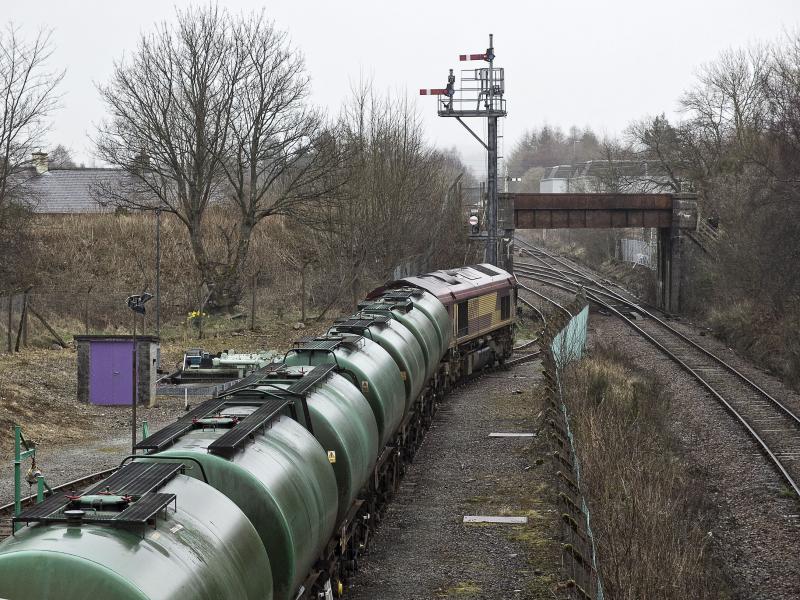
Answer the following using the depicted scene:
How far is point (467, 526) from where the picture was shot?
15.2 m

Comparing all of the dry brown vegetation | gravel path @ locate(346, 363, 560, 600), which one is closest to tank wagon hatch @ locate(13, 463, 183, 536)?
the dry brown vegetation

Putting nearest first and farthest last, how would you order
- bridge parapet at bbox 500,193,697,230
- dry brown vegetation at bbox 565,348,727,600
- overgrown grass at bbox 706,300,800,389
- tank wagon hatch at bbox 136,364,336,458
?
tank wagon hatch at bbox 136,364,336,458 < dry brown vegetation at bbox 565,348,727,600 < overgrown grass at bbox 706,300,800,389 < bridge parapet at bbox 500,193,697,230

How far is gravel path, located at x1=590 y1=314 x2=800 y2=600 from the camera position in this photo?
14555mm

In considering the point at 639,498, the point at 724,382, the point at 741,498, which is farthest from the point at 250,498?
the point at 724,382

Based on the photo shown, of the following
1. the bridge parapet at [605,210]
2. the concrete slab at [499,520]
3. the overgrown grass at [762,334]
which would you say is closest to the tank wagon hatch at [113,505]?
the concrete slab at [499,520]

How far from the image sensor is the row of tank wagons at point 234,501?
5.39 m

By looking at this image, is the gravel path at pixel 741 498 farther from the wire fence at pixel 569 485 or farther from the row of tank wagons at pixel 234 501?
the row of tank wagons at pixel 234 501

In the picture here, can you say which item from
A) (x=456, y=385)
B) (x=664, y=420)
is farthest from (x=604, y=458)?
(x=456, y=385)

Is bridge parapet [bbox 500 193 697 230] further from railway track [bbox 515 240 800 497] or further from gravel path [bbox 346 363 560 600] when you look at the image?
gravel path [bbox 346 363 560 600]

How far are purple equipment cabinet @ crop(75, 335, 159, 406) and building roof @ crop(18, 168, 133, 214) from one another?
1134 inches

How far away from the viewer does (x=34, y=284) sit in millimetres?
42438

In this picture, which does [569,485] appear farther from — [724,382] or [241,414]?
[724,382]

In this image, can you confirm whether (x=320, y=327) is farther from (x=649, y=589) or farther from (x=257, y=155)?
(x=649, y=589)

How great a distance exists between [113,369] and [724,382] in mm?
17579
